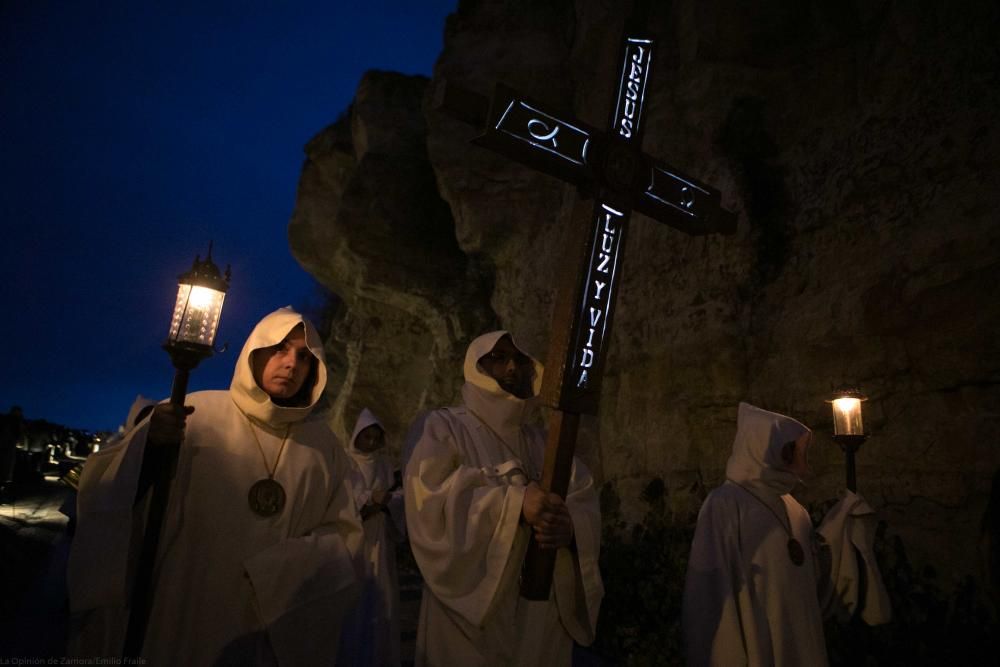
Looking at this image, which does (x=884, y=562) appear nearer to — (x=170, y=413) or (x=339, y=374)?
(x=170, y=413)

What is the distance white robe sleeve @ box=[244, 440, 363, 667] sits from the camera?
2.44 metres

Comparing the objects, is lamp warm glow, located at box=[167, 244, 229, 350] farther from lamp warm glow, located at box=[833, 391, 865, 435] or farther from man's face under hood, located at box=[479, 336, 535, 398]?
lamp warm glow, located at box=[833, 391, 865, 435]

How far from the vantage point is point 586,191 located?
330 centimetres

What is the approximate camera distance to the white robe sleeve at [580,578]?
9.39ft

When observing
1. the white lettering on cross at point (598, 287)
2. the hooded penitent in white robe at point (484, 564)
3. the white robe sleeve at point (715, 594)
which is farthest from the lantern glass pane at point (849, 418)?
the white lettering on cross at point (598, 287)

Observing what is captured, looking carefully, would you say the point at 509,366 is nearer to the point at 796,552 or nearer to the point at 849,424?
the point at 796,552

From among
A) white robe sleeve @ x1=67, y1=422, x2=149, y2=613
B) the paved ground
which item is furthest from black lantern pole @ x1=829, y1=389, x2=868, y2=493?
white robe sleeve @ x1=67, y1=422, x2=149, y2=613

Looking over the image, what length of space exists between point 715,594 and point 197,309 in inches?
118

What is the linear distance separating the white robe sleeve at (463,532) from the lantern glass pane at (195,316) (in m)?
1.16

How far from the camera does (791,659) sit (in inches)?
134

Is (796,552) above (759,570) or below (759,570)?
above

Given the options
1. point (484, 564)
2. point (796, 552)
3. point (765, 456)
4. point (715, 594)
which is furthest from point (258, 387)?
point (796, 552)

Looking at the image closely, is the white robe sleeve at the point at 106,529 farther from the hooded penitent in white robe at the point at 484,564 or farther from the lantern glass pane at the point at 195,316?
the hooded penitent in white robe at the point at 484,564

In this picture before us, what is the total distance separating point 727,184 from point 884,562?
439 centimetres
